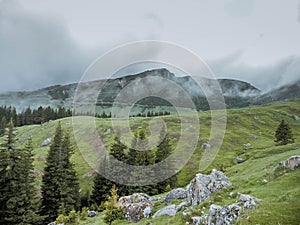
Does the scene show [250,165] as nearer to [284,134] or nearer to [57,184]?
[284,134]

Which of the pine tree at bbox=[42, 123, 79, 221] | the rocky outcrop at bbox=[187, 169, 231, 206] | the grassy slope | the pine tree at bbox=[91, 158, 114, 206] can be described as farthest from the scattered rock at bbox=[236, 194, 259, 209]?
the pine tree at bbox=[91, 158, 114, 206]

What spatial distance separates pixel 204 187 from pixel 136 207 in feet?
34.5

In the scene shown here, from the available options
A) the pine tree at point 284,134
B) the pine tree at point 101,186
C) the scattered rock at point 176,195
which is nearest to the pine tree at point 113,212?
the scattered rock at point 176,195

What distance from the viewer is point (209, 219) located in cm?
2083

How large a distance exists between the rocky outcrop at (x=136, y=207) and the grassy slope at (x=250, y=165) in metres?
2.04

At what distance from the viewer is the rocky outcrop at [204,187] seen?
29844 mm

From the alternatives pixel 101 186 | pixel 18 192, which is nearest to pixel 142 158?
pixel 101 186

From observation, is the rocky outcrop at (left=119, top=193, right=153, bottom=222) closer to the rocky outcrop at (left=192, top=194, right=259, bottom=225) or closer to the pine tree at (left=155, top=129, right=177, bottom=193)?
→ the rocky outcrop at (left=192, top=194, right=259, bottom=225)

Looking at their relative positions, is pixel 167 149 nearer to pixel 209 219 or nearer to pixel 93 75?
pixel 93 75

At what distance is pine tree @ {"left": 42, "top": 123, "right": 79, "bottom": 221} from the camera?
168ft

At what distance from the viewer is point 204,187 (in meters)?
30.6

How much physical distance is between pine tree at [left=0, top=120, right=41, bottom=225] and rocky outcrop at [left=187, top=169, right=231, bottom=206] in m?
27.1

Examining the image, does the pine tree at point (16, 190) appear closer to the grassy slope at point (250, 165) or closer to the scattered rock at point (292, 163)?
the grassy slope at point (250, 165)

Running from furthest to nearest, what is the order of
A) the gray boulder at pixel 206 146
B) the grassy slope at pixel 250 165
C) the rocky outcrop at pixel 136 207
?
the gray boulder at pixel 206 146
the rocky outcrop at pixel 136 207
the grassy slope at pixel 250 165
